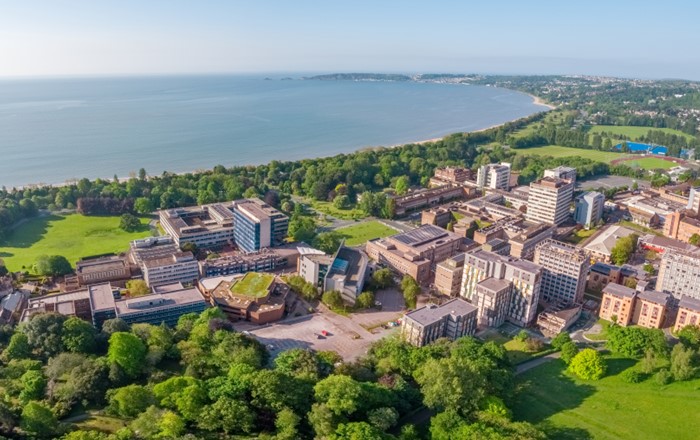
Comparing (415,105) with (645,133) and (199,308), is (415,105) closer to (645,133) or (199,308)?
(645,133)

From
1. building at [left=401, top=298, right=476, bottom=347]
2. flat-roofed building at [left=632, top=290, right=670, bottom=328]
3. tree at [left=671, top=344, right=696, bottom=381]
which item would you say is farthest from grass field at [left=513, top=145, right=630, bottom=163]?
building at [left=401, top=298, right=476, bottom=347]

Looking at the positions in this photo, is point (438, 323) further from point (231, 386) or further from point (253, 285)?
point (253, 285)

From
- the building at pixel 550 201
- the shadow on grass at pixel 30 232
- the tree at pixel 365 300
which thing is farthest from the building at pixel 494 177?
the shadow on grass at pixel 30 232

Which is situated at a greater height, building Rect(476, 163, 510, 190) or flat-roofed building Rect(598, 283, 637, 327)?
building Rect(476, 163, 510, 190)

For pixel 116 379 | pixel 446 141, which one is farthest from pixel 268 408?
pixel 446 141

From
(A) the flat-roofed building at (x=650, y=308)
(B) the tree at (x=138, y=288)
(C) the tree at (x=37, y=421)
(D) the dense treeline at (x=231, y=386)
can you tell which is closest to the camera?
(C) the tree at (x=37, y=421)

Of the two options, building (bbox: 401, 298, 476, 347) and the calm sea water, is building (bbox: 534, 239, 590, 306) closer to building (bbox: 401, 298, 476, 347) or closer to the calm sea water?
building (bbox: 401, 298, 476, 347)

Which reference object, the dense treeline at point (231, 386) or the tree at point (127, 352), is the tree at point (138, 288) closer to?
the dense treeline at point (231, 386)
